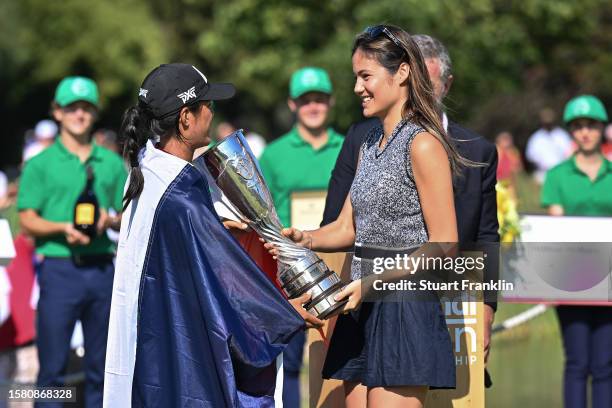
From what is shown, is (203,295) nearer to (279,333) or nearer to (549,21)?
(279,333)

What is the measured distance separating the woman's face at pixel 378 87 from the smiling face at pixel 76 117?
12.8 ft

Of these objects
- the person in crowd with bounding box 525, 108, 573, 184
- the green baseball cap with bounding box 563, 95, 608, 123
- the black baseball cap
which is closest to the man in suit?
the black baseball cap

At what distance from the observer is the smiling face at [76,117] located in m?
8.32

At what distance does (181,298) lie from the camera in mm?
4656

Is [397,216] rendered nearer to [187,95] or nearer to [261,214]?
[261,214]

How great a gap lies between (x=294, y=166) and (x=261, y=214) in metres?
3.65

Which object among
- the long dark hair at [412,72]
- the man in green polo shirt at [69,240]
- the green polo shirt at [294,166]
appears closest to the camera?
the long dark hair at [412,72]

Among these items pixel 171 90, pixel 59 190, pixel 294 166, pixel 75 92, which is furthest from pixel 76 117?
pixel 171 90

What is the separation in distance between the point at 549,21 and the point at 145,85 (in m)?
20.8

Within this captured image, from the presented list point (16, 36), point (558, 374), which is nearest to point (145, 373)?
point (558, 374)

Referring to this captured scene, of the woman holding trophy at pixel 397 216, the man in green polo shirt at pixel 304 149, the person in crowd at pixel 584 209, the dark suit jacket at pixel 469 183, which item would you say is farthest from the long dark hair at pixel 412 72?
the man in green polo shirt at pixel 304 149

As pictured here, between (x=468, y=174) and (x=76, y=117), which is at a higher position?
(x=76, y=117)

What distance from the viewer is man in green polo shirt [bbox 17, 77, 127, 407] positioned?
7895 millimetres

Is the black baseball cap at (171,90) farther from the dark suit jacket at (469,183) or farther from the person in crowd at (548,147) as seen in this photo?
the person in crowd at (548,147)
